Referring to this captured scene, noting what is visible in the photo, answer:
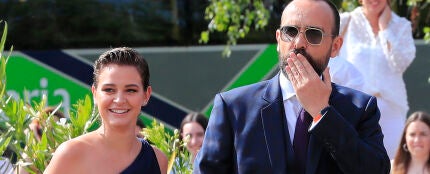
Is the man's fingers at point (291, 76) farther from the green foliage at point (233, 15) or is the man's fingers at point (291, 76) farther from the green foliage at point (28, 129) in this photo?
the green foliage at point (233, 15)

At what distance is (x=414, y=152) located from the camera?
22.8 feet

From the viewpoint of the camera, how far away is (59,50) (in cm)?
930

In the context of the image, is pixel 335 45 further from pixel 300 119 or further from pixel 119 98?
pixel 119 98

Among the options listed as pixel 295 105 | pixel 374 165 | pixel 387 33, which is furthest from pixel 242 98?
pixel 387 33

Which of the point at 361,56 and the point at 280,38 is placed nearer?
the point at 280,38

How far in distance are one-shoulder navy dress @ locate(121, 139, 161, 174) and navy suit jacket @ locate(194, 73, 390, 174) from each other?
0.34 meters

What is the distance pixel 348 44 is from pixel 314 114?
13.3 feet

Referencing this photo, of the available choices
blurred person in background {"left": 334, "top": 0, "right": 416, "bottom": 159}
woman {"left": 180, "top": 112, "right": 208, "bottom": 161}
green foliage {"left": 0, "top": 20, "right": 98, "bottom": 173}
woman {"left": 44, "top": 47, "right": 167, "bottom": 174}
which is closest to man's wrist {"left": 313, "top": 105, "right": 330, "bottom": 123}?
woman {"left": 44, "top": 47, "right": 167, "bottom": 174}

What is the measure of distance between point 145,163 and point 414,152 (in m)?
3.88

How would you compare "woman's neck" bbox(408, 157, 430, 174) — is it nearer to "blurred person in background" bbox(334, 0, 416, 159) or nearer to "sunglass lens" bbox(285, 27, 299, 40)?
"blurred person in background" bbox(334, 0, 416, 159)

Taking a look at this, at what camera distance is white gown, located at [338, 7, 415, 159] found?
686 cm

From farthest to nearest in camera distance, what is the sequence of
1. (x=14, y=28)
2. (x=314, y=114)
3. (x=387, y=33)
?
(x=14, y=28)
(x=387, y=33)
(x=314, y=114)

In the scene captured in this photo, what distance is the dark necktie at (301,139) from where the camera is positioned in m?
3.03

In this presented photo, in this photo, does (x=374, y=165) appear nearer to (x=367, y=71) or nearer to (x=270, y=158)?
(x=270, y=158)
